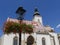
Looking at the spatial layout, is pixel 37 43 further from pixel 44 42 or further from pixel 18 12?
pixel 18 12

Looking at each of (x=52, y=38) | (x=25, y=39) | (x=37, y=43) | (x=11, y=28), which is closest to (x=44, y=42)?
(x=37, y=43)

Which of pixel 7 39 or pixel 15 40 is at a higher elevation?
pixel 7 39

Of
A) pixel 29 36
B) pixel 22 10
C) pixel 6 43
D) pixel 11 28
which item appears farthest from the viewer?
pixel 29 36

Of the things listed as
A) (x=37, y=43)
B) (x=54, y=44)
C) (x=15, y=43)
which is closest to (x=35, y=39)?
(x=37, y=43)

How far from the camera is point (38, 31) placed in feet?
190

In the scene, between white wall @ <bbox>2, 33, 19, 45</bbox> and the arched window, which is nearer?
white wall @ <bbox>2, 33, 19, 45</bbox>

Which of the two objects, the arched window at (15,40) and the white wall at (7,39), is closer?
the white wall at (7,39)

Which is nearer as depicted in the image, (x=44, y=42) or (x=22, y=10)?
(x=22, y=10)

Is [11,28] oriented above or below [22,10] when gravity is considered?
below

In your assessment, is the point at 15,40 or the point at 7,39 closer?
the point at 7,39

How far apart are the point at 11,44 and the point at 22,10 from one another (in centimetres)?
2724

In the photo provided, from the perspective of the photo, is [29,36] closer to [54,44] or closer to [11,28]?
[54,44]

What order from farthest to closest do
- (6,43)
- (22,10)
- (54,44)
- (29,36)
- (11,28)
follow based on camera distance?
(54,44), (29,36), (6,43), (11,28), (22,10)

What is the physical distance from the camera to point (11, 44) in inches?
2071
